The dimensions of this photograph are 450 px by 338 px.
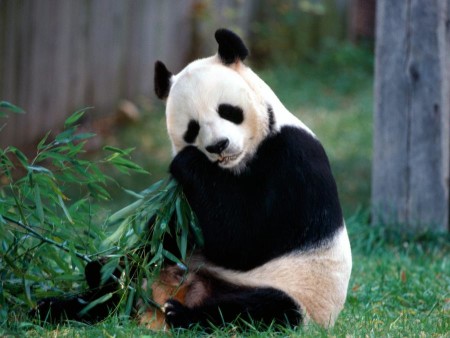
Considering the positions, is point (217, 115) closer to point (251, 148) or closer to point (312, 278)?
point (251, 148)

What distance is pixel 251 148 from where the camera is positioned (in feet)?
12.9

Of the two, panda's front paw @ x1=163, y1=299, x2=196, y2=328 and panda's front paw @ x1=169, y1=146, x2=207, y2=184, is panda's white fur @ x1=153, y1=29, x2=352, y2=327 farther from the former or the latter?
panda's front paw @ x1=163, y1=299, x2=196, y2=328

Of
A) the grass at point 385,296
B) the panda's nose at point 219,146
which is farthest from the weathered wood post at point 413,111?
the panda's nose at point 219,146

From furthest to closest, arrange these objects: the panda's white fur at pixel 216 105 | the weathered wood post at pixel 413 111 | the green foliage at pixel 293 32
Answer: the green foliage at pixel 293 32
the weathered wood post at pixel 413 111
the panda's white fur at pixel 216 105

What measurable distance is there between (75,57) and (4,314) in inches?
239

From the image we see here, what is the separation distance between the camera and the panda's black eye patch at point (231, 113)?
387 centimetres

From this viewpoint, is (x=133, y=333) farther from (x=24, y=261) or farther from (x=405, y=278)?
(x=405, y=278)

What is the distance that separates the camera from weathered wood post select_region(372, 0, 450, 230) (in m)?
6.30

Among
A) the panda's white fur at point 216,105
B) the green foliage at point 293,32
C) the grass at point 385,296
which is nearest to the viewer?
the grass at point 385,296

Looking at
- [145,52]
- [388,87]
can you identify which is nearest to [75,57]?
[145,52]

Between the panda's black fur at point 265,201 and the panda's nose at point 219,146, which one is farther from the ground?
the panda's nose at point 219,146

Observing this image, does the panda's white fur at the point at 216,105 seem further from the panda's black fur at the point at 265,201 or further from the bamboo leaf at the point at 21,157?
the bamboo leaf at the point at 21,157

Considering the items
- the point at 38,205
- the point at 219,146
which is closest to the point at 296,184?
the point at 219,146

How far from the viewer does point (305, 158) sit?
12.9 ft
